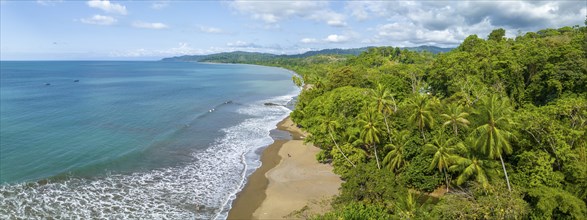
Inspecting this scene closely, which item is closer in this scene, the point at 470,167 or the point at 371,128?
the point at 470,167

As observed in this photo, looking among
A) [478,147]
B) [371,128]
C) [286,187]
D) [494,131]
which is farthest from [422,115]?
[286,187]

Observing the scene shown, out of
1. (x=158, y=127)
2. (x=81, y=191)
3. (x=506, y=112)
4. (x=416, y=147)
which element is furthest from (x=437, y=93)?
(x=81, y=191)

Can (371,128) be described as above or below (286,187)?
above

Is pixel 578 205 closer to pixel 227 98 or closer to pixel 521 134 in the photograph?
pixel 521 134

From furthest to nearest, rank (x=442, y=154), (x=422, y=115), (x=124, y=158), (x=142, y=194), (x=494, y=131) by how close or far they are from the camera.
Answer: (x=124, y=158), (x=142, y=194), (x=422, y=115), (x=442, y=154), (x=494, y=131)

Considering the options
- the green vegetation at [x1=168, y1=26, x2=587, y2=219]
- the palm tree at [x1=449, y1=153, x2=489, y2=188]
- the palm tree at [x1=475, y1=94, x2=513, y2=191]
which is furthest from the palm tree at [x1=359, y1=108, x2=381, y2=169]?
the palm tree at [x1=475, y1=94, x2=513, y2=191]

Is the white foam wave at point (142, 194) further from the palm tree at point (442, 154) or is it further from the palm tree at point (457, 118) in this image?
the palm tree at point (457, 118)

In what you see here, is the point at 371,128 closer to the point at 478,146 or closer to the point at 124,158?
the point at 478,146
